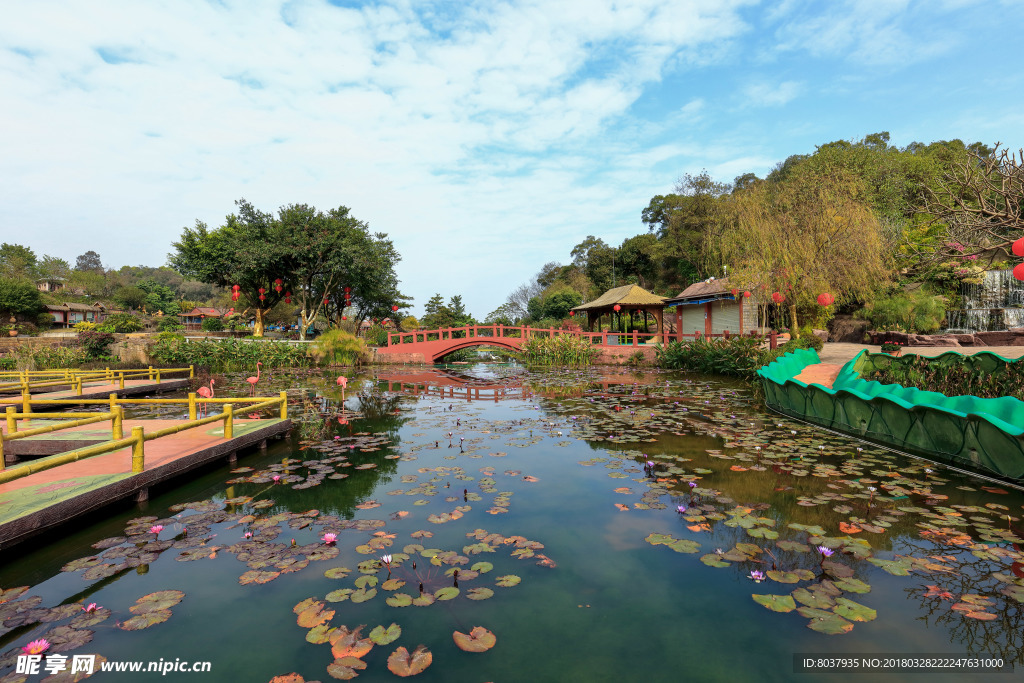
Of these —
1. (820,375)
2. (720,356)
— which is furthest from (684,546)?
(720,356)

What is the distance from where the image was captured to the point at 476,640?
228 centimetres

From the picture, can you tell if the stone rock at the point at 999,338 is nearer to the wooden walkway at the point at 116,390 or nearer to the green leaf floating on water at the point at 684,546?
the green leaf floating on water at the point at 684,546

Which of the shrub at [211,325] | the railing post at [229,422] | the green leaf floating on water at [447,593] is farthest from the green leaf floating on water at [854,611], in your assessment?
the shrub at [211,325]

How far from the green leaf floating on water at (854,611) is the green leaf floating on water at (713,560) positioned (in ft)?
2.07

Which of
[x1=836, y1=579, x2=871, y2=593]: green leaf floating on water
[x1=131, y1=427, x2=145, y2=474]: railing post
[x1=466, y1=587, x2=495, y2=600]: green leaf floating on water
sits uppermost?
[x1=131, y1=427, x2=145, y2=474]: railing post

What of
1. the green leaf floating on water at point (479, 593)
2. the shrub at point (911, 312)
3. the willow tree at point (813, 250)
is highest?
the willow tree at point (813, 250)

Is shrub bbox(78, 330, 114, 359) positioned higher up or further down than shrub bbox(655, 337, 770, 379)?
higher up

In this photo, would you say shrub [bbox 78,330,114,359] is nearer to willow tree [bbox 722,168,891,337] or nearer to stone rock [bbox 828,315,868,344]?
willow tree [bbox 722,168,891,337]

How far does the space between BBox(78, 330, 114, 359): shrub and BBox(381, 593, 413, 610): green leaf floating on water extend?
20248mm

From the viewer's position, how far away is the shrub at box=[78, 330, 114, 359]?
55.6ft

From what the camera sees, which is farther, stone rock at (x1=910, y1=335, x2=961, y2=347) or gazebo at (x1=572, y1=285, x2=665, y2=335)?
gazebo at (x1=572, y1=285, x2=665, y2=335)

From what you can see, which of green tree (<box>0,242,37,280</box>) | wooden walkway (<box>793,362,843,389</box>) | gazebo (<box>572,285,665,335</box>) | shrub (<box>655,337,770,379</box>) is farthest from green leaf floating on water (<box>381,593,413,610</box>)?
green tree (<box>0,242,37,280</box>)

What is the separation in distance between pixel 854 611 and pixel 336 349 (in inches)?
747

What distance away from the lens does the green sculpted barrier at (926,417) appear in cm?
425
